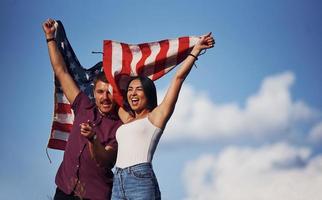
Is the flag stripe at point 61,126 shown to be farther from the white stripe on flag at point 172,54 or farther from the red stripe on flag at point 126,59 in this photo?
the white stripe on flag at point 172,54

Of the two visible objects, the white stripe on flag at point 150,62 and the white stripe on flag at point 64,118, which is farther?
the white stripe on flag at point 64,118

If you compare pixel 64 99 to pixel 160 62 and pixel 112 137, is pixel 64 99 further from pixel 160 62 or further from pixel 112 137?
pixel 112 137

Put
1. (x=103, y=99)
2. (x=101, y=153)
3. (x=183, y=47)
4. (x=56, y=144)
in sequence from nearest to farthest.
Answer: (x=101, y=153) → (x=103, y=99) → (x=183, y=47) → (x=56, y=144)

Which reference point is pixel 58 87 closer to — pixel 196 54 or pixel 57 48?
pixel 57 48

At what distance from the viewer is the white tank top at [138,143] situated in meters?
5.58

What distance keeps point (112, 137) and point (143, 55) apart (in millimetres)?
1605

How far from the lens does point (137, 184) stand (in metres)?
5.44

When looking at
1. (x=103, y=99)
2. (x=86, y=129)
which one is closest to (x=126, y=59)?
(x=103, y=99)

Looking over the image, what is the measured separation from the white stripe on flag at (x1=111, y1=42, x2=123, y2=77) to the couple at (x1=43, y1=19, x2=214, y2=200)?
30 cm

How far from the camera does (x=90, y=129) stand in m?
5.56

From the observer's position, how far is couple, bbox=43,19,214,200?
18.2 feet

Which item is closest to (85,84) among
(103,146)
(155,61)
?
(155,61)

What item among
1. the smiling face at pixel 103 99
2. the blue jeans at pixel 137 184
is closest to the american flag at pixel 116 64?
the smiling face at pixel 103 99

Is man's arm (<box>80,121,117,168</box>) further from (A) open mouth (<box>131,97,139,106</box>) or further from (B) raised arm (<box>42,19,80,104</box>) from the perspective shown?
(B) raised arm (<box>42,19,80,104</box>)
